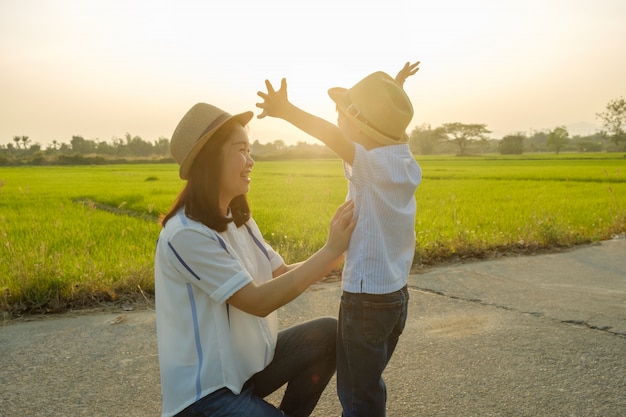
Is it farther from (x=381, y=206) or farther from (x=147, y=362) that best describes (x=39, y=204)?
(x=381, y=206)

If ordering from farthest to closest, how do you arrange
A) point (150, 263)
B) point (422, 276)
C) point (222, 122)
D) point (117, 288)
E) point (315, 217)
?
point (315, 217)
point (422, 276)
point (150, 263)
point (117, 288)
point (222, 122)

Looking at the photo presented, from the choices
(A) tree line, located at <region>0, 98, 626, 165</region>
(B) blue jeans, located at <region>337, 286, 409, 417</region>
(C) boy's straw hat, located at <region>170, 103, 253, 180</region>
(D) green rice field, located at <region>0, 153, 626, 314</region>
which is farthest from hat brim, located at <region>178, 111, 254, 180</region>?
(A) tree line, located at <region>0, 98, 626, 165</region>

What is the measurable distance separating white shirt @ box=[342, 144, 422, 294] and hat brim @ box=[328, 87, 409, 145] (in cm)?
3

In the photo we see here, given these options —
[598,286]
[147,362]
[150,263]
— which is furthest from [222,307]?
[598,286]

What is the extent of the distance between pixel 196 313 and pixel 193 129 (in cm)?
60

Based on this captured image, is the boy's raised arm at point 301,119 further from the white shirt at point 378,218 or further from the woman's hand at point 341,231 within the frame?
the woman's hand at point 341,231

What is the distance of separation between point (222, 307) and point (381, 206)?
641mm

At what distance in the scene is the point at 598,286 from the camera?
4.69m

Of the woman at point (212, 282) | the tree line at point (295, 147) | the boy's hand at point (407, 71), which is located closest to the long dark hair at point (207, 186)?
the woman at point (212, 282)

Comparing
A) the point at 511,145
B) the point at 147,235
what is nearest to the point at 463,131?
the point at 511,145

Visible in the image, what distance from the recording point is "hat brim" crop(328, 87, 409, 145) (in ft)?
6.50

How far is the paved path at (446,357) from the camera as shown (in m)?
2.59

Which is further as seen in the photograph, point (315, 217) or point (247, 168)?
point (315, 217)

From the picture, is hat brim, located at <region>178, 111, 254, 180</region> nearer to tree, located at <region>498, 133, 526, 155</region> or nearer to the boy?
the boy
